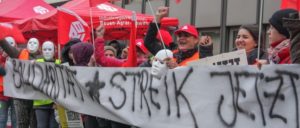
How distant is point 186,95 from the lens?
4.38 metres

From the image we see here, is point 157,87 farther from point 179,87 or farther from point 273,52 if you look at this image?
point 273,52

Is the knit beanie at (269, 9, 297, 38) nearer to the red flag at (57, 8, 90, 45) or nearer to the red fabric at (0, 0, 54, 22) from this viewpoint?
the red flag at (57, 8, 90, 45)

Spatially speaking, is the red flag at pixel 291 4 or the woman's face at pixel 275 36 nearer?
the woman's face at pixel 275 36

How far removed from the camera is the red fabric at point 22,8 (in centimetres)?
1393

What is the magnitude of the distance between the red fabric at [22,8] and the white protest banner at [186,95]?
24.7 ft

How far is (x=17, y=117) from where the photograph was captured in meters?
8.55

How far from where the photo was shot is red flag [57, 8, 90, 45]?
8.31m

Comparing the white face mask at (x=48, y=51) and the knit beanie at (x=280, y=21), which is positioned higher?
the knit beanie at (x=280, y=21)

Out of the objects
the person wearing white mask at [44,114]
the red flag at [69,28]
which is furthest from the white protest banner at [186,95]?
the red flag at [69,28]

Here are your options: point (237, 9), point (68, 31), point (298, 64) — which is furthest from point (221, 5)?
point (298, 64)

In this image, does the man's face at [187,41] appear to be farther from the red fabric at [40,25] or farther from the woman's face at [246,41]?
the red fabric at [40,25]

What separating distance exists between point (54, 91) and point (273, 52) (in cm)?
330

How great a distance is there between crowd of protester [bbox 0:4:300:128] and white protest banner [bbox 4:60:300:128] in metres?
0.15

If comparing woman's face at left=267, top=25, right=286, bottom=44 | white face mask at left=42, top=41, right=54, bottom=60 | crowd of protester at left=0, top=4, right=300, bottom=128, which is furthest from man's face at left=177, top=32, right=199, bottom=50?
white face mask at left=42, top=41, right=54, bottom=60
